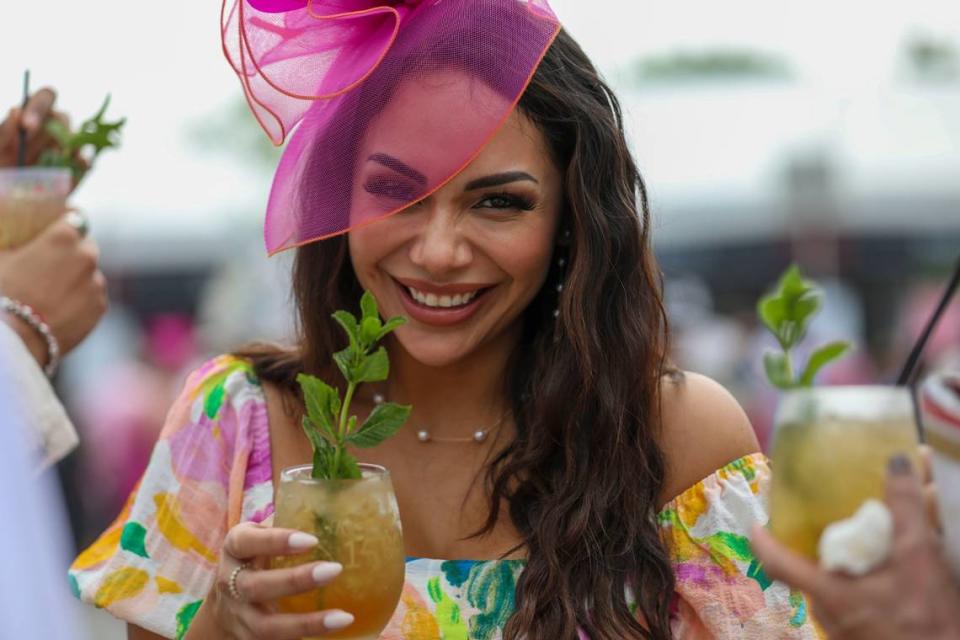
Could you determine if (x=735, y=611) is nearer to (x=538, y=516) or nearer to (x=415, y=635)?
(x=538, y=516)

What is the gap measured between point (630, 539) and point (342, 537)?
2.81 ft

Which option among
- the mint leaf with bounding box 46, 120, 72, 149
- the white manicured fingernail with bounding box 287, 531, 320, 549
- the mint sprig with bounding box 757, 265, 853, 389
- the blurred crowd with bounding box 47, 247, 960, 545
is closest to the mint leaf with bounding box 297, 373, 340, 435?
the white manicured fingernail with bounding box 287, 531, 320, 549

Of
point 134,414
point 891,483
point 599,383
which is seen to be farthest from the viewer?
point 134,414

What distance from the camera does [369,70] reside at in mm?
2412

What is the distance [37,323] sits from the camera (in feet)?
8.95


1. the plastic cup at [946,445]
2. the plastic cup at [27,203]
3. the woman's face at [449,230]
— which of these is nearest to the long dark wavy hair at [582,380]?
the woman's face at [449,230]

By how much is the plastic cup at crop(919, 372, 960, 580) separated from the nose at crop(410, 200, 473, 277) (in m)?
1.16

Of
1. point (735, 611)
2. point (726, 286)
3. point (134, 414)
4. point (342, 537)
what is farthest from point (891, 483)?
point (726, 286)

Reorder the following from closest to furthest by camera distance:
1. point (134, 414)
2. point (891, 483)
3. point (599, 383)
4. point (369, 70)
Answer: point (891, 483) → point (369, 70) → point (599, 383) → point (134, 414)

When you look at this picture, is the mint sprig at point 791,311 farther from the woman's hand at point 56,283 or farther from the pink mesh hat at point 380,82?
the woman's hand at point 56,283

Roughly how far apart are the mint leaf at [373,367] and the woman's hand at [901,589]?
70cm

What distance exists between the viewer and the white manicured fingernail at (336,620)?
1742mm

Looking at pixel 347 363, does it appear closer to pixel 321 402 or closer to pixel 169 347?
pixel 321 402

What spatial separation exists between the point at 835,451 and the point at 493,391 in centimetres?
144
